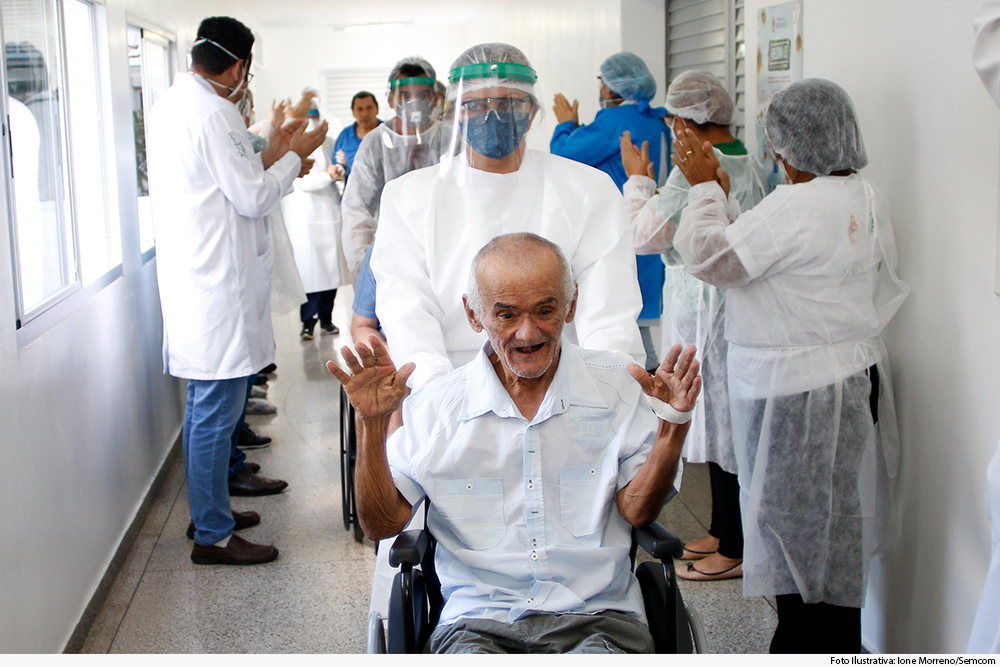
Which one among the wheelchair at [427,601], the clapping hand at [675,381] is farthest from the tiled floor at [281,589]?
the clapping hand at [675,381]

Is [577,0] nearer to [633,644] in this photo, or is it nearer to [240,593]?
[240,593]

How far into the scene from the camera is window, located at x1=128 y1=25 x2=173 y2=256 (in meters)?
3.89

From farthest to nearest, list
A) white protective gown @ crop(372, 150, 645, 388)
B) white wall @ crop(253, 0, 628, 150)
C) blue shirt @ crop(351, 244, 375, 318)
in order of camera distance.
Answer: white wall @ crop(253, 0, 628, 150), blue shirt @ crop(351, 244, 375, 318), white protective gown @ crop(372, 150, 645, 388)

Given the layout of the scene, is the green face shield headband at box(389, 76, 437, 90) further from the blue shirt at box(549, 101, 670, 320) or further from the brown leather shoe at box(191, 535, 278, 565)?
the brown leather shoe at box(191, 535, 278, 565)

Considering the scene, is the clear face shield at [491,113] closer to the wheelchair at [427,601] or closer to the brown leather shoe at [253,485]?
the wheelchair at [427,601]

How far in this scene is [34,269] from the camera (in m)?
2.48

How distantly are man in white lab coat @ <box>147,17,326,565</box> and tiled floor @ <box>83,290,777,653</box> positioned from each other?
15 cm

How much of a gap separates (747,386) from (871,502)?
1.30ft

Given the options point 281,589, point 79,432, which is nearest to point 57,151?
point 79,432

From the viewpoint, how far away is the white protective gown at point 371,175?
306cm

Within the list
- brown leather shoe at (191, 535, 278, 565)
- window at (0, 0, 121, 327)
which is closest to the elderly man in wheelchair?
window at (0, 0, 121, 327)

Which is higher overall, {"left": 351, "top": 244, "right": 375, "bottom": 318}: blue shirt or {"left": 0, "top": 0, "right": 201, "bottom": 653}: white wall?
{"left": 351, "top": 244, "right": 375, "bottom": 318}: blue shirt

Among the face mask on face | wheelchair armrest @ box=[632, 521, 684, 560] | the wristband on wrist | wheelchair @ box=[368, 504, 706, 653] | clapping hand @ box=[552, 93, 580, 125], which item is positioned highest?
clapping hand @ box=[552, 93, 580, 125]

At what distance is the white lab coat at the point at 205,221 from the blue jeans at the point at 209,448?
0.24 feet
